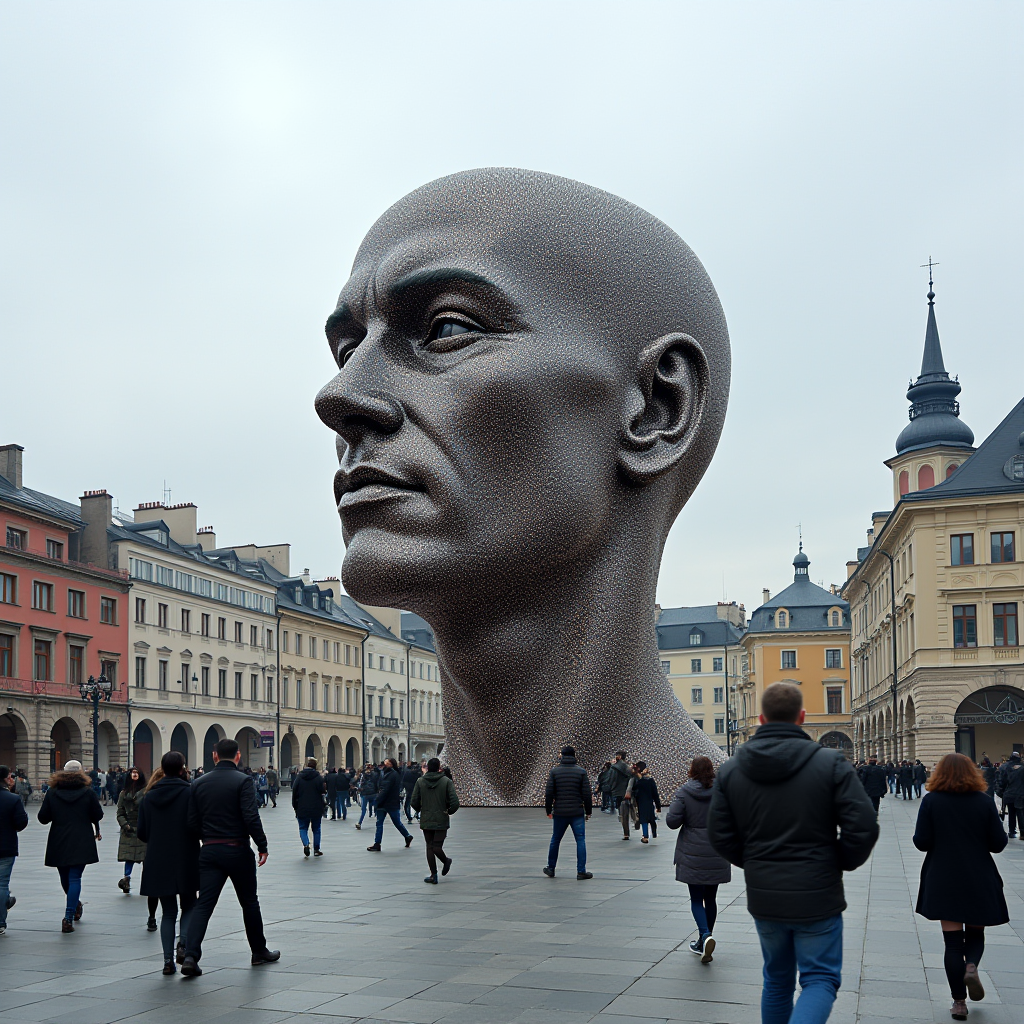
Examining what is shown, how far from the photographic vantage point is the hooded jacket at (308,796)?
1672 centimetres

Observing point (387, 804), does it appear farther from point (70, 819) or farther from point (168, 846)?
point (168, 846)

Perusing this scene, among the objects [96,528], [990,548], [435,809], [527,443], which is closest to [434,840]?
[435,809]

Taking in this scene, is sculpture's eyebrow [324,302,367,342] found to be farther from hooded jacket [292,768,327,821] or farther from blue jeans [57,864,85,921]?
blue jeans [57,864,85,921]

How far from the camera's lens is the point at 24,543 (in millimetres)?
47750

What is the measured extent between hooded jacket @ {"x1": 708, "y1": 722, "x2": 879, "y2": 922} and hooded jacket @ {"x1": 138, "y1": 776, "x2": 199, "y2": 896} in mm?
4578

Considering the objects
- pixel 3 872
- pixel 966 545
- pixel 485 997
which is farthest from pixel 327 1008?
pixel 966 545

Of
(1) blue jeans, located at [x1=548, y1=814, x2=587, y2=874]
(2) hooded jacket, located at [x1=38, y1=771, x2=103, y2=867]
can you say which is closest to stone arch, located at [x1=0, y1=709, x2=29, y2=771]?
(1) blue jeans, located at [x1=548, y1=814, x2=587, y2=874]

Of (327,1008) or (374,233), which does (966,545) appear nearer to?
(374,233)

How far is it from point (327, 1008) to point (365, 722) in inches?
2838

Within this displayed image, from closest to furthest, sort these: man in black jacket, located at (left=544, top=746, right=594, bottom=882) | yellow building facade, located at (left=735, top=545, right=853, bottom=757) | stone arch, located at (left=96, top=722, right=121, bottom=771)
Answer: man in black jacket, located at (left=544, top=746, right=594, bottom=882), stone arch, located at (left=96, top=722, right=121, bottom=771), yellow building facade, located at (left=735, top=545, right=853, bottom=757)

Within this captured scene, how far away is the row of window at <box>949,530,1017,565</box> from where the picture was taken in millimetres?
47531

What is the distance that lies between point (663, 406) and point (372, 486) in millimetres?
4990

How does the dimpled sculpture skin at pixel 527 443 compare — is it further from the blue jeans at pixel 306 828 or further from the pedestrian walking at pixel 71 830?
the pedestrian walking at pixel 71 830

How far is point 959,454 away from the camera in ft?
224
